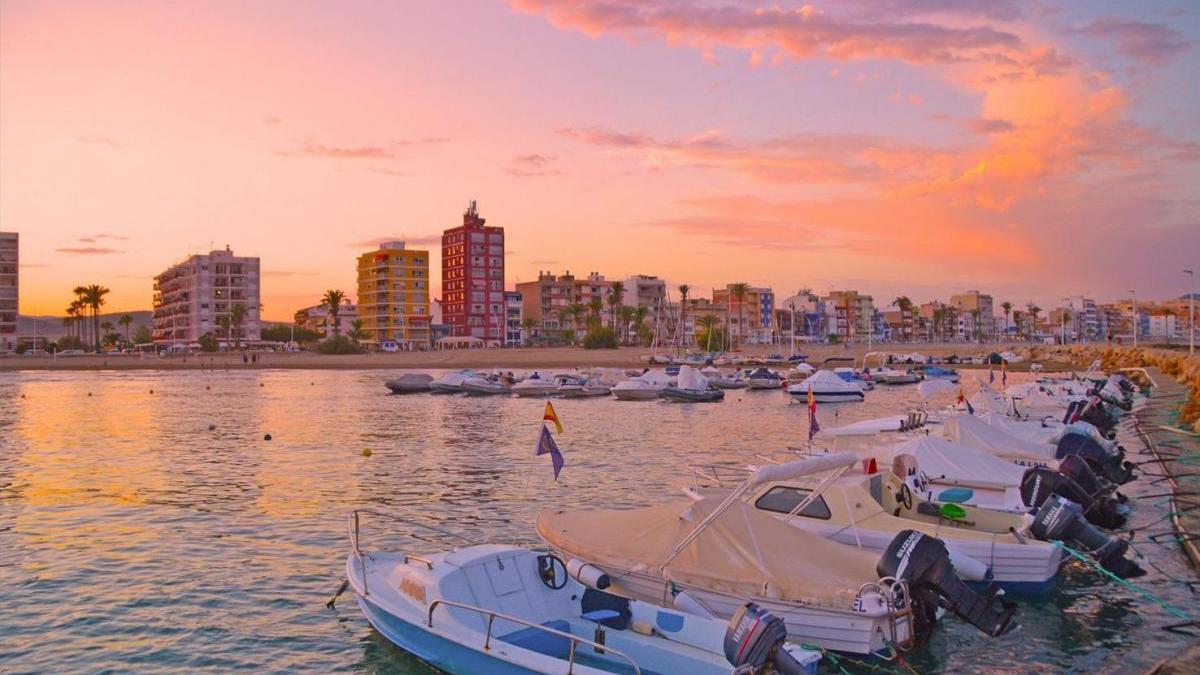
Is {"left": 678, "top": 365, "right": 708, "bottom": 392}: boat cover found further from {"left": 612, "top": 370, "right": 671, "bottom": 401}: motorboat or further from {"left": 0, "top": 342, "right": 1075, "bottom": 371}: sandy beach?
{"left": 0, "top": 342, "right": 1075, "bottom": 371}: sandy beach

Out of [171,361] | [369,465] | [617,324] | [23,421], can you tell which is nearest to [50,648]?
[369,465]

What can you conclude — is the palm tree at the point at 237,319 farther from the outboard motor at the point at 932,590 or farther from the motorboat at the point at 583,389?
the outboard motor at the point at 932,590

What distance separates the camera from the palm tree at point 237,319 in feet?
595

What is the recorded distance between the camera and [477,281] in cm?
17600

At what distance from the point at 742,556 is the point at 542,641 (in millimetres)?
3526

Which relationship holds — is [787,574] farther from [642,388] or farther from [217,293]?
[217,293]

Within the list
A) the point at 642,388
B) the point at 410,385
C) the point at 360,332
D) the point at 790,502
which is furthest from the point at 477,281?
the point at 790,502

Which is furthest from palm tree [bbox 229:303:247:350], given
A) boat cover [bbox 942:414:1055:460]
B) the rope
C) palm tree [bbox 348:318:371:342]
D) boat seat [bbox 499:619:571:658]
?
the rope

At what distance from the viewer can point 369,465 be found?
3528 centimetres

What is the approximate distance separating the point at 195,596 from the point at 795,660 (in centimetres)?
1262

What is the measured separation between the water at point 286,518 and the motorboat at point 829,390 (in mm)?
8444

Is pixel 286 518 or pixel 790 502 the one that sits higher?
pixel 790 502

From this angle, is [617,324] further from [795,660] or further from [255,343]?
[795,660]

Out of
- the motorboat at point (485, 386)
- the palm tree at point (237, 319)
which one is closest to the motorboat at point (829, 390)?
the motorboat at point (485, 386)
